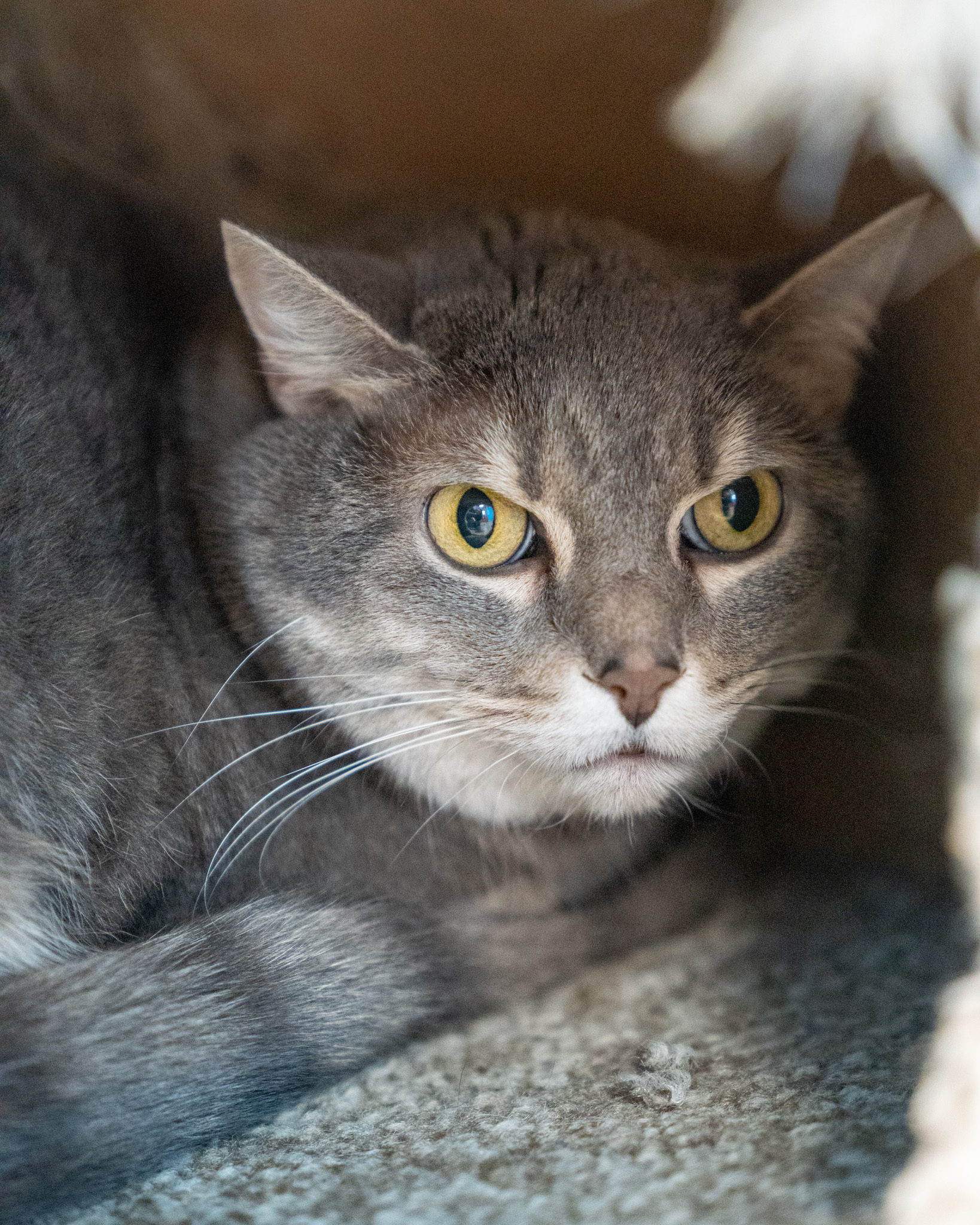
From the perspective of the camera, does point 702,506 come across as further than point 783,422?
No

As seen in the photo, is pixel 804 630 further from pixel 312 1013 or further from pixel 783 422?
pixel 312 1013

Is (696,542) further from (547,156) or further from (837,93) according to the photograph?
(547,156)

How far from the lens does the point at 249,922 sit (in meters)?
1.38

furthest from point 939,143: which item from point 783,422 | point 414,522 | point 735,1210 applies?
point 735,1210

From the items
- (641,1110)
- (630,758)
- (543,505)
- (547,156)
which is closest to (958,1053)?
(641,1110)

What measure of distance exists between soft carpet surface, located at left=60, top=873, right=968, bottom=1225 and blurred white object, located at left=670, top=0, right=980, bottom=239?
1151 millimetres

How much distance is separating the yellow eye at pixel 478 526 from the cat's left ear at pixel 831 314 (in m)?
0.48

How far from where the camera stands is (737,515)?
1.52 m

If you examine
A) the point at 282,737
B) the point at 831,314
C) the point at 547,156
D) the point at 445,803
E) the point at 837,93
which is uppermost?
the point at 547,156

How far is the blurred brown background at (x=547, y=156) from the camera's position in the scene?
5.81 ft

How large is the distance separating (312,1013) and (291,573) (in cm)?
62

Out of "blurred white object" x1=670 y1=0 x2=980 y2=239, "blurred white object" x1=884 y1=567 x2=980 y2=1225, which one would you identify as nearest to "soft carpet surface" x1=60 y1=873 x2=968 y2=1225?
"blurred white object" x1=884 y1=567 x2=980 y2=1225

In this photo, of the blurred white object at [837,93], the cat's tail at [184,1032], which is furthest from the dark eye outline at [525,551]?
the blurred white object at [837,93]

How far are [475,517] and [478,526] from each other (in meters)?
0.01
